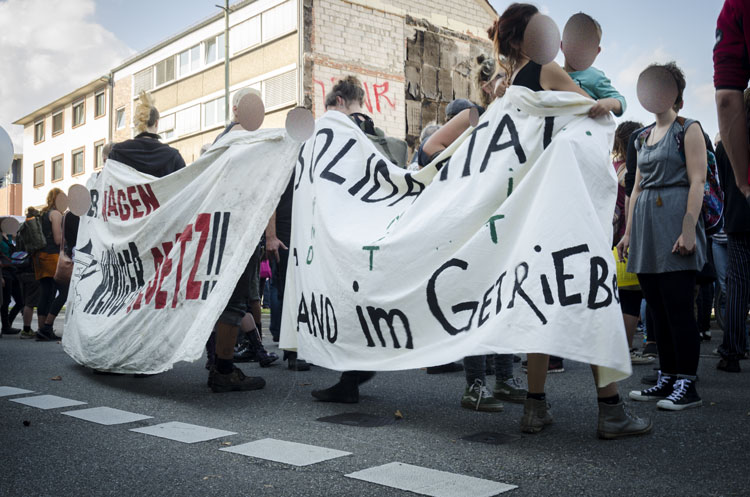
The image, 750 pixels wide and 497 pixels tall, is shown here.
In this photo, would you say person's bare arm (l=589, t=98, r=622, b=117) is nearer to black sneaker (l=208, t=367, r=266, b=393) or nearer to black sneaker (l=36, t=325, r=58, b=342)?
black sneaker (l=208, t=367, r=266, b=393)

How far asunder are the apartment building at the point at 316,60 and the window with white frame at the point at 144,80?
0.07m

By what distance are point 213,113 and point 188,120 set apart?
2.04 meters

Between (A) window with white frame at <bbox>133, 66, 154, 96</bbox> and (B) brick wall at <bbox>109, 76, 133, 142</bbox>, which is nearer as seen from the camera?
(A) window with white frame at <bbox>133, 66, 154, 96</bbox>

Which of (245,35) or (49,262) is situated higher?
(245,35)

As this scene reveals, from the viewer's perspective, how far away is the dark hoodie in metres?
6.04

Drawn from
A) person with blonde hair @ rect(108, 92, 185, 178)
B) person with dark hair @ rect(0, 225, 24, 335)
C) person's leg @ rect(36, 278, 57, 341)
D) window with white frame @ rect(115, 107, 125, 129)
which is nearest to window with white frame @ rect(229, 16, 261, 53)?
window with white frame @ rect(115, 107, 125, 129)

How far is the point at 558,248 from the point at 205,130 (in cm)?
2973

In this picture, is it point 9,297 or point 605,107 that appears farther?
point 9,297

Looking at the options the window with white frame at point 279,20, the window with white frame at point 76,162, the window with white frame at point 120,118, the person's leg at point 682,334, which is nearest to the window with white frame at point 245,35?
the window with white frame at point 279,20

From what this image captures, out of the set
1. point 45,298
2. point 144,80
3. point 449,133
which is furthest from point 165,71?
point 449,133

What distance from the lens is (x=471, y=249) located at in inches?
139

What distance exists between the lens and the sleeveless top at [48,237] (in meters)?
9.58

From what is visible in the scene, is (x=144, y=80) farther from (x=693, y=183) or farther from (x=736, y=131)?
(x=736, y=131)

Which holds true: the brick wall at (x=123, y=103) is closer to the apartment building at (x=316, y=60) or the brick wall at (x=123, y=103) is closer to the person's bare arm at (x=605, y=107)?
the apartment building at (x=316, y=60)
